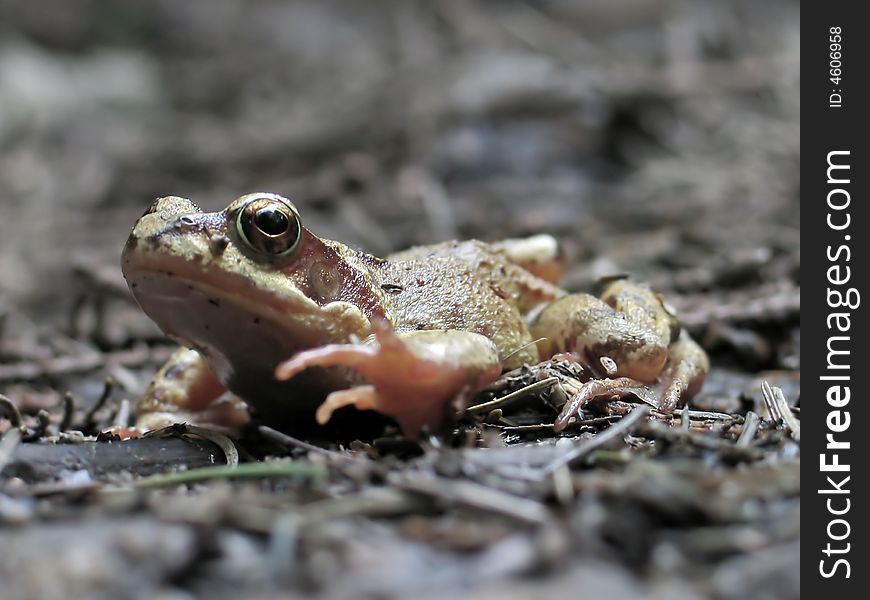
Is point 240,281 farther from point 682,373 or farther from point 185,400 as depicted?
point 682,373

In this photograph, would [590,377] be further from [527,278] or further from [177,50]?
[177,50]

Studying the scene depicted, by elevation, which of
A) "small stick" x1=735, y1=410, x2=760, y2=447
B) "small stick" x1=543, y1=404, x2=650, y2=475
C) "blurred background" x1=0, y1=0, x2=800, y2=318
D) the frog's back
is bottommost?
"small stick" x1=543, y1=404, x2=650, y2=475

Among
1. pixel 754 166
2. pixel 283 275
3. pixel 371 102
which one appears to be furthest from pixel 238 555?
pixel 371 102

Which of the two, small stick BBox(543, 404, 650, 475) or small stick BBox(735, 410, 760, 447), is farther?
small stick BBox(735, 410, 760, 447)

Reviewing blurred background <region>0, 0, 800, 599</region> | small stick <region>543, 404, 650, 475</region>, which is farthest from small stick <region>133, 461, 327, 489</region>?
small stick <region>543, 404, 650, 475</region>

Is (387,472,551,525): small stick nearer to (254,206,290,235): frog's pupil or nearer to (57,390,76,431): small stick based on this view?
(254,206,290,235): frog's pupil
